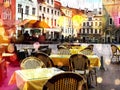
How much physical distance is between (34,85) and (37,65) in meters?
1.21

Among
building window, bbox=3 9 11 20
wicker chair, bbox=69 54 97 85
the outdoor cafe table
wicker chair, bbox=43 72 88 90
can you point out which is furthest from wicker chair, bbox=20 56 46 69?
building window, bbox=3 9 11 20

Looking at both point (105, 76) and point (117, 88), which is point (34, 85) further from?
point (105, 76)

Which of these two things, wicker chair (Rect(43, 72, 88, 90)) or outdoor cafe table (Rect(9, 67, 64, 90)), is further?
outdoor cafe table (Rect(9, 67, 64, 90))

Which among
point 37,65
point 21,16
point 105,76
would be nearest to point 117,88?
point 105,76

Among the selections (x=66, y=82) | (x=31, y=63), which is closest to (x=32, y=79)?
(x=66, y=82)

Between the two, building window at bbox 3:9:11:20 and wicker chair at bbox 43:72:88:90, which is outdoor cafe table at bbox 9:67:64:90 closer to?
wicker chair at bbox 43:72:88:90

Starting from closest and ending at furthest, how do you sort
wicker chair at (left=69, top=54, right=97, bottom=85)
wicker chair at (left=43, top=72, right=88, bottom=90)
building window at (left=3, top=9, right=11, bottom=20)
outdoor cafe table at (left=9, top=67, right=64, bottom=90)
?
wicker chair at (left=43, top=72, right=88, bottom=90)
outdoor cafe table at (left=9, top=67, right=64, bottom=90)
wicker chair at (left=69, top=54, right=97, bottom=85)
building window at (left=3, top=9, right=11, bottom=20)

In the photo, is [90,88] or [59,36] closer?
[90,88]

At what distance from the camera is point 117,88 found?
18.2ft

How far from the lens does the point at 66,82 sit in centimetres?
290

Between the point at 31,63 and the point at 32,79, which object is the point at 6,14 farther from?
the point at 32,79

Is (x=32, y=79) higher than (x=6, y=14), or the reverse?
(x=6, y=14)

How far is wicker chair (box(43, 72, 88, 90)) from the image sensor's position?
2.85 meters

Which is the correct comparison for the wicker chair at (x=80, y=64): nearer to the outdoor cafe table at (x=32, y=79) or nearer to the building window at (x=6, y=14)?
the outdoor cafe table at (x=32, y=79)
